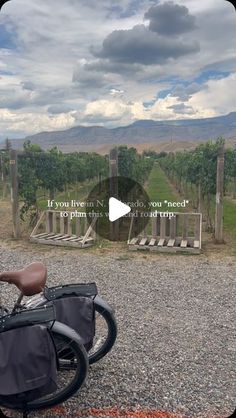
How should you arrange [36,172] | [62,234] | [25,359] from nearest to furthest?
[25,359] < [62,234] < [36,172]

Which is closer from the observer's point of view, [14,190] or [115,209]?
[14,190]

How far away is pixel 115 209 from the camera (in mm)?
8758

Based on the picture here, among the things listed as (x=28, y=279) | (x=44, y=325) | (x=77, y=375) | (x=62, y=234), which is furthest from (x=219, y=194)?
(x=44, y=325)

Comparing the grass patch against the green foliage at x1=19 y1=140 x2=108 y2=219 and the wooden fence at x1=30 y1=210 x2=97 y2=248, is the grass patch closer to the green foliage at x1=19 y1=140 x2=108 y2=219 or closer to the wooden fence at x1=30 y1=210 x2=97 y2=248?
the wooden fence at x1=30 y1=210 x2=97 y2=248

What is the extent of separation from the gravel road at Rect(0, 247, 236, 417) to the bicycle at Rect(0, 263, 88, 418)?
153 mm

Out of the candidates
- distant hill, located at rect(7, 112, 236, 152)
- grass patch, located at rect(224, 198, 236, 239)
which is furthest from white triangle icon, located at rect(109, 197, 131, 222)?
distant hill, located at rect(7, 112, 236, 152)

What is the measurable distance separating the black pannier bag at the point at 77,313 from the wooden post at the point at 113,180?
17.0 ft

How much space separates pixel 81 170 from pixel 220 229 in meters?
8.10

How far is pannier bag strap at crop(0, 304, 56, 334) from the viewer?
249cm

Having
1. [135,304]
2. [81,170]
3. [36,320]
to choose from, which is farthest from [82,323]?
[81,170]

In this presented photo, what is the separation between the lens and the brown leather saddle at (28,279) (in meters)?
2.87

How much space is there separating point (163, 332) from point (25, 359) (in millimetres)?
1911

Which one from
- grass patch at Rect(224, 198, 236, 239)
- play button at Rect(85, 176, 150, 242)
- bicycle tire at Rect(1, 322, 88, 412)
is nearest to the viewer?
bicycle tire at Rect(1, 322, 88, 412)

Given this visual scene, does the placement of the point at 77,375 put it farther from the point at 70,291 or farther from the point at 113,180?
the point at 113,180
